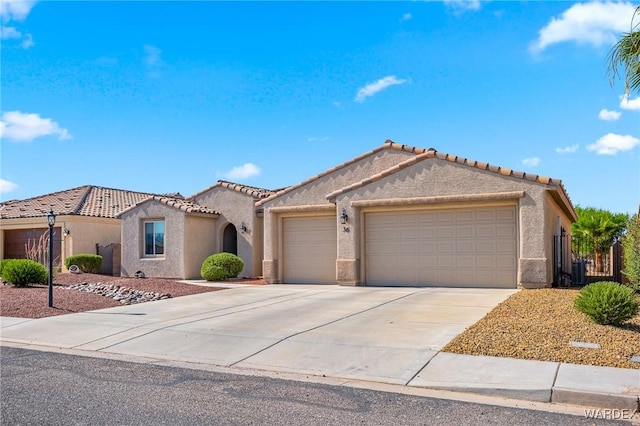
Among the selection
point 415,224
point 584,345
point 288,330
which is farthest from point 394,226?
point 584,345

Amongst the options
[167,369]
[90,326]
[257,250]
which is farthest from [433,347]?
Result: [257,250]

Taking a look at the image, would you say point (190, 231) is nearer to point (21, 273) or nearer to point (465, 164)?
point (21, 273)

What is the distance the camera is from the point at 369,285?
18156 mm

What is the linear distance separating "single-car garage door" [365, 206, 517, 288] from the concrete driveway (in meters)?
1.65

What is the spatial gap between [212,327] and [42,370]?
130 inches

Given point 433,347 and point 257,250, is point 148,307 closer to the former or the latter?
point 433,347

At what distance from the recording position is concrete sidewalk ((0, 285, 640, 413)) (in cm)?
649

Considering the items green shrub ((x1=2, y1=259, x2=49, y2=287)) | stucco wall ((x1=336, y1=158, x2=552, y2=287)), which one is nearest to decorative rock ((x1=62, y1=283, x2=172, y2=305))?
green shrub ((x1=2, y1=259, x2=49, y2=287))

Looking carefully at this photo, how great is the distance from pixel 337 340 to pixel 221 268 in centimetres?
1270

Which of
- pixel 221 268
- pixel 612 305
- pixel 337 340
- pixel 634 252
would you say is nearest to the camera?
pixel 337 340

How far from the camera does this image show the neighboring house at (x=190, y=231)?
75.2ft

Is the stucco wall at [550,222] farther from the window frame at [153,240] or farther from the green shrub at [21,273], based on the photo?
the green shrub at [21,273]

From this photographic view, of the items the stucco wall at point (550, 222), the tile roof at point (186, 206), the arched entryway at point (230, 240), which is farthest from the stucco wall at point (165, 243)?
the stucco wall at point (550, 222)

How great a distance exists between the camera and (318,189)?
19.7 metres
